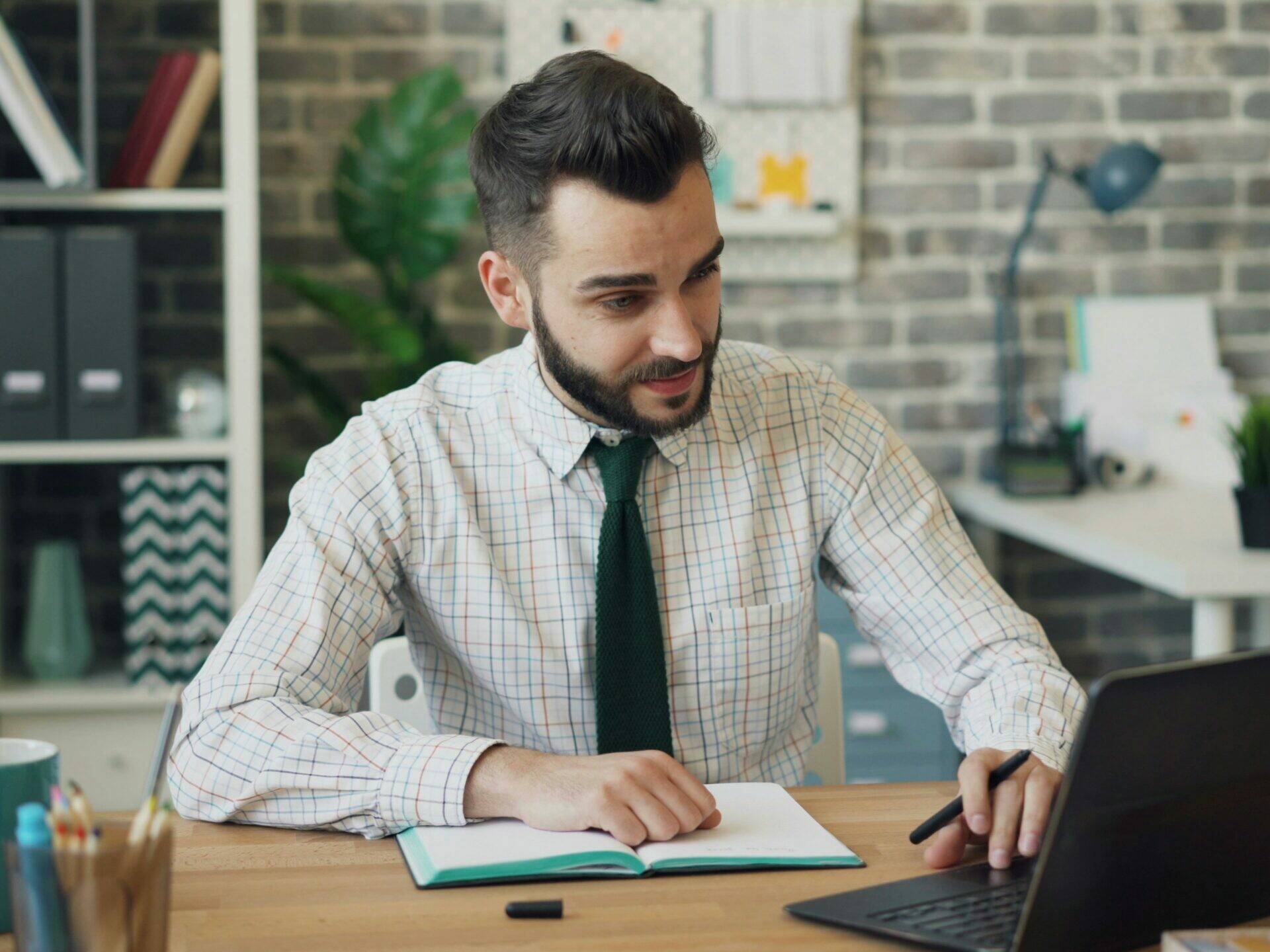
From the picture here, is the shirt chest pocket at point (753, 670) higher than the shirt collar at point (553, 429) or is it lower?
lower

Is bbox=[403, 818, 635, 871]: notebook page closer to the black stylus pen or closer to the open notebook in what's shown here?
the open notebook

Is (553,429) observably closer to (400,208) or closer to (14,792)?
(14,792)

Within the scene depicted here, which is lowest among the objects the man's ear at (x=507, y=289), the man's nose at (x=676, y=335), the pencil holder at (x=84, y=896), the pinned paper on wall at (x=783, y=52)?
the pencil holder at (x=84, y=896)

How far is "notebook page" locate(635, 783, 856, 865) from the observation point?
1040 millimetres

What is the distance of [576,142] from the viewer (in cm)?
136

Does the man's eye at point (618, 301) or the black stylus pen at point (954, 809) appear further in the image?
the man's eye at point (618, 301)

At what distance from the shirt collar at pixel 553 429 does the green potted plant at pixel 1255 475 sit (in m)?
1.07

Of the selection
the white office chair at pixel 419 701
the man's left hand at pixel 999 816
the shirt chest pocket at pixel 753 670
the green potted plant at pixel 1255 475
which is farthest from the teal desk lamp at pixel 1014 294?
the man's left hand at pixel 999 816

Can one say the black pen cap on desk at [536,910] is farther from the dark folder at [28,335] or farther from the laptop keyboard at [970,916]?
the dark folder at [28,335]

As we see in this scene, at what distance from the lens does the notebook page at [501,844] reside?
3.37 ft

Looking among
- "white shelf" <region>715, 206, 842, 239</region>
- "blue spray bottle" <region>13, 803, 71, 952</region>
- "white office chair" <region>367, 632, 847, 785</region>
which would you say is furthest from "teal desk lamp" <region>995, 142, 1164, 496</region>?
"blue spray bottle" <region>13, 803, 71, 952</region>

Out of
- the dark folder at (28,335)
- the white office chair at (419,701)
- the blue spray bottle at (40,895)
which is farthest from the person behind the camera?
the dark folder at (28,335)

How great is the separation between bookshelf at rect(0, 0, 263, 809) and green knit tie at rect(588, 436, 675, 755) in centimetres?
136

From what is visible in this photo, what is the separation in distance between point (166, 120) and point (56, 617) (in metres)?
0.96
